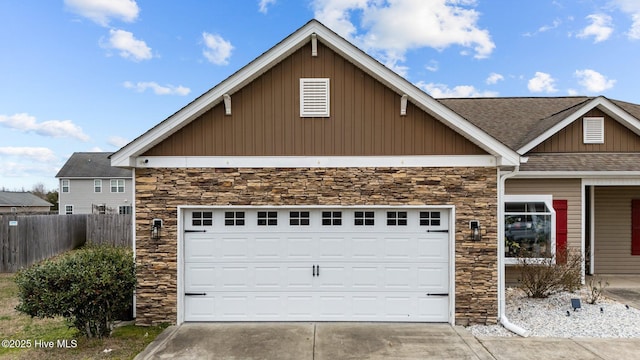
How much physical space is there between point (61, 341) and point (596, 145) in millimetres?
14094

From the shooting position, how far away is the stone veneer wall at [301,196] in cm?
765

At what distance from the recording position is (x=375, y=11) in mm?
13773

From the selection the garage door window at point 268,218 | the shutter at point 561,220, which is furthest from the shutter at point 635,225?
the garage door window at point 268,218

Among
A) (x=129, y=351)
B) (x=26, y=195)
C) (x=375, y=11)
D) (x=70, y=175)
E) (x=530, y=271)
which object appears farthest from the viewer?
(x=26, y=195)

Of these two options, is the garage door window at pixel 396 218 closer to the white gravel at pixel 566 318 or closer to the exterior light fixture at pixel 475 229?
the exterior light fixture at pixel 475 229

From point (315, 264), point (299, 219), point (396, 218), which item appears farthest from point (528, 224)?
point (299, 219)

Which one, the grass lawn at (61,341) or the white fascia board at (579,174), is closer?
the grass lawn at (61,341)

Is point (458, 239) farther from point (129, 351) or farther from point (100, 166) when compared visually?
point (100, 166)

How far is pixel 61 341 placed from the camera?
22.1ft

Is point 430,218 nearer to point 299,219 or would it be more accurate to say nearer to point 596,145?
point 299,219

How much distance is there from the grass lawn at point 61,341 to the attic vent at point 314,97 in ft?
17.0

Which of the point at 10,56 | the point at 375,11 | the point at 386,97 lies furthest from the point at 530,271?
the point at 10,56

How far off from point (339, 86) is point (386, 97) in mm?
974

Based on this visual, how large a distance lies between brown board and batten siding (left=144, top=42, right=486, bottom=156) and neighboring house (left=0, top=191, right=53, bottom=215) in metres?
41.7
